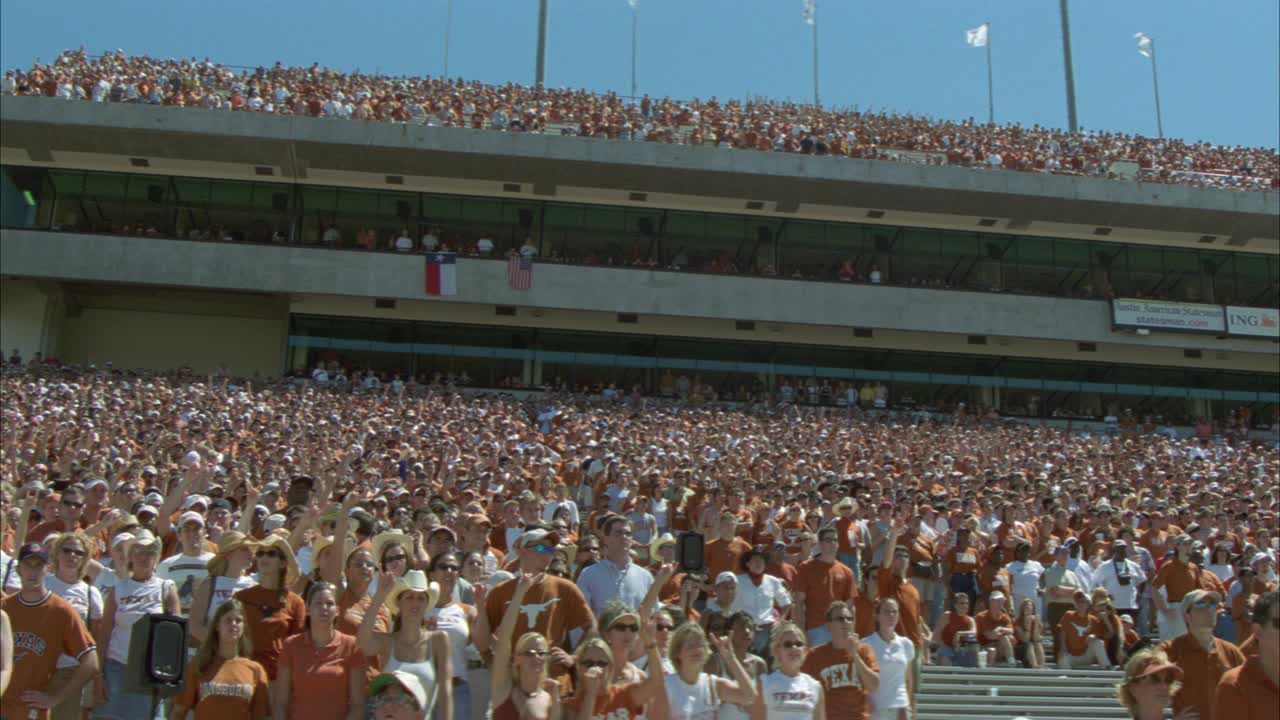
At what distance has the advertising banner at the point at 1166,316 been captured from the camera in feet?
120

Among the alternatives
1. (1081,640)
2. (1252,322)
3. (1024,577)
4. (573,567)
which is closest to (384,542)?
(573,567)

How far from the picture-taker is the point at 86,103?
31391 millimetres

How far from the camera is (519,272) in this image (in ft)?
112

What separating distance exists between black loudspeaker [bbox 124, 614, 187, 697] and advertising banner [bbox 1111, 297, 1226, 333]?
116 ft

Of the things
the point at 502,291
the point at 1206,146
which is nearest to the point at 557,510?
the point at 502,291

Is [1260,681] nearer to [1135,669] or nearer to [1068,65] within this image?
[1135,669]

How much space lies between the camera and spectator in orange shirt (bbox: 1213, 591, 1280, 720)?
482 centimetres

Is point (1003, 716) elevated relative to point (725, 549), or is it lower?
lower

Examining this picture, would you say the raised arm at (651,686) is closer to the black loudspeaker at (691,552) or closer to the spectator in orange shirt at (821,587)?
the black loudspeaker at (691,552)

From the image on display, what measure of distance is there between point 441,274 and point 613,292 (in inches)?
197

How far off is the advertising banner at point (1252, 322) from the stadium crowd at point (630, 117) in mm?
3857

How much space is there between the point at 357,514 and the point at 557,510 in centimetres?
386

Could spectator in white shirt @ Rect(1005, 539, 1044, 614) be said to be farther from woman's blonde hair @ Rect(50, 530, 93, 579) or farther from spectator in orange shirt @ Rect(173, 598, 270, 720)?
woman's blonde hair @ Rect(50, 530, 93, 579)

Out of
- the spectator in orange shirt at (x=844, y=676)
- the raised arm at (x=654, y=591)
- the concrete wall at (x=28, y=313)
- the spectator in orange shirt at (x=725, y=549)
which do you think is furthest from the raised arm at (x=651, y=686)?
the concrete wall at (x=28, y=313)
